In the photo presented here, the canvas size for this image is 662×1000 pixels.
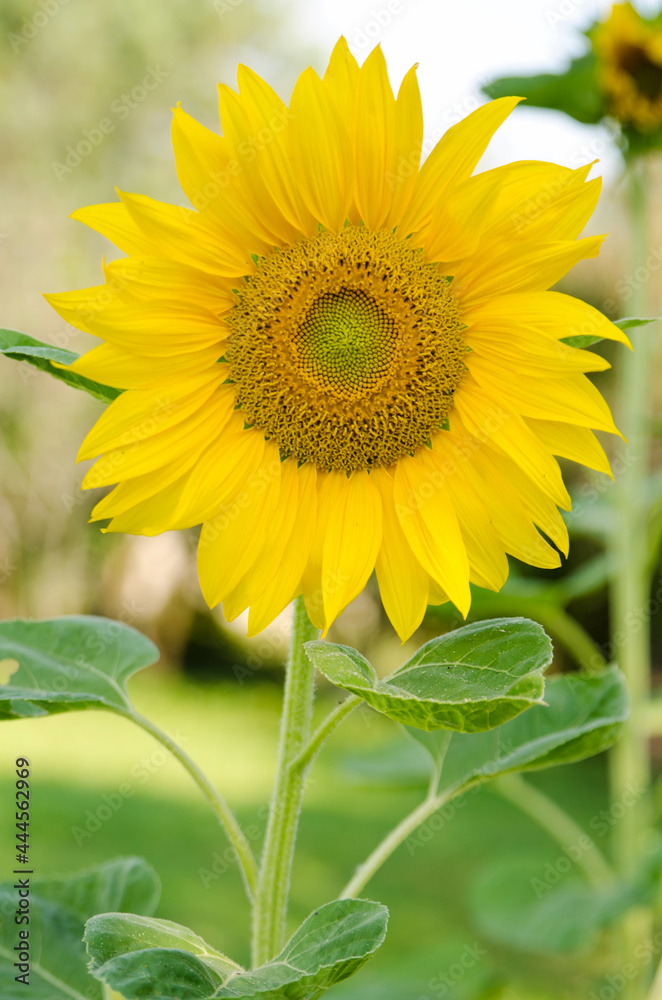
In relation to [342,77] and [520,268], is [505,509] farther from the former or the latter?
[342,77]

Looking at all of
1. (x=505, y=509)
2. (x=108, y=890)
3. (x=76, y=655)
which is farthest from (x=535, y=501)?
(x=108, y=890)

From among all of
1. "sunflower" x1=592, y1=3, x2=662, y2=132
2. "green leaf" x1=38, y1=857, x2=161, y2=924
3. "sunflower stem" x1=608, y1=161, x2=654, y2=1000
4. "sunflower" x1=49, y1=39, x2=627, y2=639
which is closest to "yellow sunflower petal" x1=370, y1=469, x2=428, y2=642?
"sunflower" x1=49, y1=39, x2=627, y2=639

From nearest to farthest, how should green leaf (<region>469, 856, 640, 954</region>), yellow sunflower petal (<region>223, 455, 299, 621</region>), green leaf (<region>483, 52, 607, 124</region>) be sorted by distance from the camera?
yellow sunflower petal (<region>223, 455, 299, 621</region>) → green leaf (<region>469, 856, 640, 954</region>) → green leaf (<region>483, 52, 607, 124</region>)

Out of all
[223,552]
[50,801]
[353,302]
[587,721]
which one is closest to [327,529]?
[223,552]

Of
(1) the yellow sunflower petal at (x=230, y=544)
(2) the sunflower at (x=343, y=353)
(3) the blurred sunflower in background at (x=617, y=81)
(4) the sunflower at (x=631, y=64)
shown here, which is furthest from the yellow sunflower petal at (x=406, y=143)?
(4) the sunflower at (x=631, y=64)

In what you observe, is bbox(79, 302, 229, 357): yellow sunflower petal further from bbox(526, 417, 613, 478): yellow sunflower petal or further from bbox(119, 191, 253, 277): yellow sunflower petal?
bbox(526, 417, 613, 478): yellow sunflower petal
